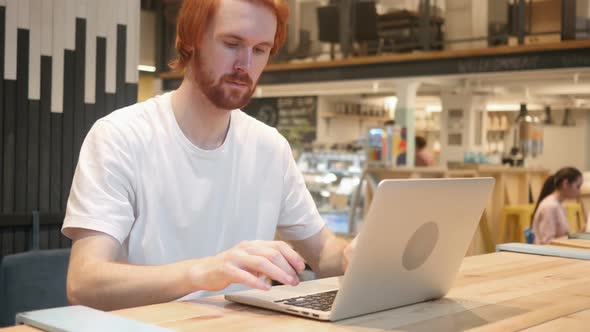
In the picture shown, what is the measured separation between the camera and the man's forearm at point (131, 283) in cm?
120

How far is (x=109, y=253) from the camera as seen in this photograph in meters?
1.38

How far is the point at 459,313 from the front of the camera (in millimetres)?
1134

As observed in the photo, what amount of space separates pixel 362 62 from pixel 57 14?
622cm

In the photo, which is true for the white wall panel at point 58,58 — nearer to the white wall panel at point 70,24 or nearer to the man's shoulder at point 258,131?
the white wall panel at point 70,24

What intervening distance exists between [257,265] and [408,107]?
26.4 feet

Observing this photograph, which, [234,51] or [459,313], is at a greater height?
[234,51]

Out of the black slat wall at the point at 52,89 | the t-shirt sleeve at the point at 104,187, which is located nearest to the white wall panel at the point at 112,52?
the black slat wall at the point at 52,89

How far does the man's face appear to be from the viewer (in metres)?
1.51

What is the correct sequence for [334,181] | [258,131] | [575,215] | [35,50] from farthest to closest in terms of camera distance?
[575,215]
[334,181]
[35,50]
[258,131]

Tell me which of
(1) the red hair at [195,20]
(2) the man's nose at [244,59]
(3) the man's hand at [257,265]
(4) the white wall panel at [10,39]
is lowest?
(3) the man's hand at [257,265]

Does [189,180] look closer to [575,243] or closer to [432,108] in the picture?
[575,243]

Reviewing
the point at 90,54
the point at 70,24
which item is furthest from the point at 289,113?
the point at 70,24

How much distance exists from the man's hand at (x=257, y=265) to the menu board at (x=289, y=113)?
32.9ft

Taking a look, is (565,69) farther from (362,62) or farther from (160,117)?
(160,117)
